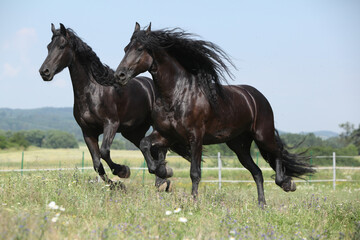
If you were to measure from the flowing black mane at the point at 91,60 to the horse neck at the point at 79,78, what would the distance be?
9 centimetres

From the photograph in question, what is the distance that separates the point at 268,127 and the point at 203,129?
6.34ft

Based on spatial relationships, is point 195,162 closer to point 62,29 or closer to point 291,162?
point 291,162

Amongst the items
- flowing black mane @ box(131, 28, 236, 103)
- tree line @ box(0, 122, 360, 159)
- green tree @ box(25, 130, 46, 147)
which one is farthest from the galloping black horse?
green tree @ box(25, 130, 46, 147)

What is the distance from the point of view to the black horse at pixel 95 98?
24.0ft

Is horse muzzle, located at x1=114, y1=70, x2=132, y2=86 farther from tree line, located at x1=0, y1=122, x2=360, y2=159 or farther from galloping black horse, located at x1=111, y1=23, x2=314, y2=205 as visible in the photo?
tree line, located at x1=0, y1=122, x2=360, y2=159

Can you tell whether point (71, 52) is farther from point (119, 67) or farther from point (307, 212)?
point (307, 212)

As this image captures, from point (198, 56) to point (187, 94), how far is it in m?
0.79

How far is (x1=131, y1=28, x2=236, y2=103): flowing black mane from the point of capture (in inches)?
271

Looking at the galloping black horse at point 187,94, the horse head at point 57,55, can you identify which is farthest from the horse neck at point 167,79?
the horse head at point 57,55

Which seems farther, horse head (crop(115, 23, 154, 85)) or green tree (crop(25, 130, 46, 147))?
green tree (crop(25, 130, 46, 147))

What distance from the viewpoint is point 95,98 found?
24.5ft

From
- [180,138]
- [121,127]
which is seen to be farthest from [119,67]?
[121,127]

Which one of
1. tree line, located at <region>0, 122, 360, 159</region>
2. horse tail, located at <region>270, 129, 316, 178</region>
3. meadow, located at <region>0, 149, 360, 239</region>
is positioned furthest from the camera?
tree line, located at <region>0, 122, 360, 159</region>

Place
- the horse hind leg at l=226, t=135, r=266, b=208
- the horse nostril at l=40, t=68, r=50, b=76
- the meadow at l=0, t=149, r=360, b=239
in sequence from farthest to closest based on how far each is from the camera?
1. the horse hind leg at l=226, t=135, r=266, b=208
2. the horse nostril at l=40, t=68, r=50, b=76
3. the meadow at l=0, t=149, r=360, b=239
